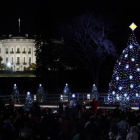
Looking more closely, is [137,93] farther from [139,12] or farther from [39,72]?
[39,72]

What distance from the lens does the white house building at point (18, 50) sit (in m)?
126

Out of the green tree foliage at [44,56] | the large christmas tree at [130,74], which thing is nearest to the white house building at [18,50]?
the green tree foliage at [44,56]

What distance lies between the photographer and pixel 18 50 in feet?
→ 422

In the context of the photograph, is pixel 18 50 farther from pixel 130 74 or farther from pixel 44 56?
pixel 130 74

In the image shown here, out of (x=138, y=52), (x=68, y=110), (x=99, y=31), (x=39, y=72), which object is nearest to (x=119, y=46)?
(x=99, y=31)

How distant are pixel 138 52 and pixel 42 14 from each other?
143 ft

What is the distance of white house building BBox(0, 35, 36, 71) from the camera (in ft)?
414

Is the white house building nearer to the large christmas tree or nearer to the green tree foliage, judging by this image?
the green tree foliage

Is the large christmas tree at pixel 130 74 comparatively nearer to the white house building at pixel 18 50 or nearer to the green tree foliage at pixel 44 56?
the green tree foliage at pixel 44 56

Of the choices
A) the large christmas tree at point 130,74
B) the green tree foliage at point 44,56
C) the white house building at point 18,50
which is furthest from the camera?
the white house building at point 18,50

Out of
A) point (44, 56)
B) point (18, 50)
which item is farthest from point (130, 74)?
point (18, 50)

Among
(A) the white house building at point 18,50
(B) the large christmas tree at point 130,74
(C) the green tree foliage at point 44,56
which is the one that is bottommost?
(B) the large christmas tree at point 130,74

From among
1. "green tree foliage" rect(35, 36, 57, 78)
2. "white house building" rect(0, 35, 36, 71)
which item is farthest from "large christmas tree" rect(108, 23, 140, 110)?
"white house building" rect(0, 35, 36, 71)

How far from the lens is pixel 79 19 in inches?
1832
